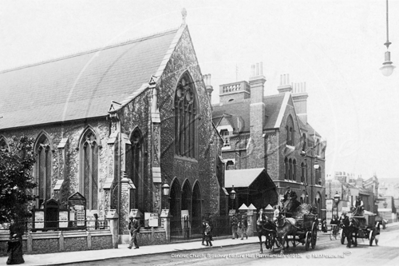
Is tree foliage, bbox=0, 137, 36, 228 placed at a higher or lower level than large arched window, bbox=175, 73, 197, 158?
lower

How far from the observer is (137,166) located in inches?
1071

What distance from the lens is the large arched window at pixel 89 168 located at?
2648 cm

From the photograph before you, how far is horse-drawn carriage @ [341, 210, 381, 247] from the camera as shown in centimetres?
2178

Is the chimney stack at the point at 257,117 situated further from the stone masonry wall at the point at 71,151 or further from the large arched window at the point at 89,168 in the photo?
the stone masonry wall at the point at 71,151

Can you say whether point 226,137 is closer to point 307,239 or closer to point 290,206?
point 290,206

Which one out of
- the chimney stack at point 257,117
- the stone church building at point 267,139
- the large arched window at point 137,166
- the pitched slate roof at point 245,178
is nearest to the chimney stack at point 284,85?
the stone church building at point 267,139

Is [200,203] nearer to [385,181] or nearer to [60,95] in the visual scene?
[60,95]

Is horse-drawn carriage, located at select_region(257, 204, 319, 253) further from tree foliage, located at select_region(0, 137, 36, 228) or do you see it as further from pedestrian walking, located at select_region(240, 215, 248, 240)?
tree foliage, located at select_region(0, 137, 36, 228)

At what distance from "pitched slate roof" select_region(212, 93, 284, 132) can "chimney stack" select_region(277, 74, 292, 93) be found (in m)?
2.74

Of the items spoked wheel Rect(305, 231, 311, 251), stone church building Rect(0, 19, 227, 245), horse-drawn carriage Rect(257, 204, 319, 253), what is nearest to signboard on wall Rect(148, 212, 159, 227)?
stone church building Rect(0, 19, 227, 245)

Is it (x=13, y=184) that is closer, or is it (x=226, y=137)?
(x=13, y=184)

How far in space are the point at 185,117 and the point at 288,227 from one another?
556 inches

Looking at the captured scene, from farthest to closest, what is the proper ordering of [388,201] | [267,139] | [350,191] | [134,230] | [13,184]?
[388,201]
[350,191]
[267,139]
[134,230]
[13,184]

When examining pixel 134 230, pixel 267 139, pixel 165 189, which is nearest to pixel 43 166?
pixel 165 189
